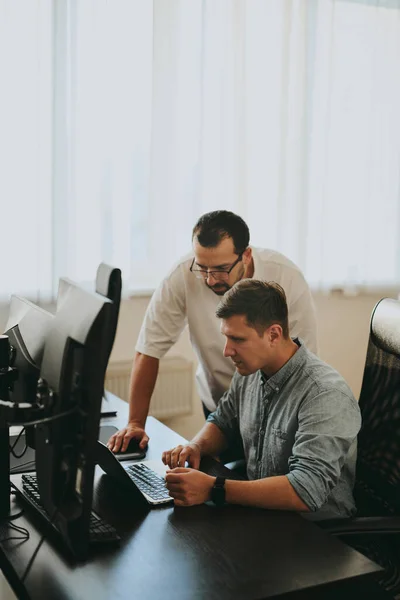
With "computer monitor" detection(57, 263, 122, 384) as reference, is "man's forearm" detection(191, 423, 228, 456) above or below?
below

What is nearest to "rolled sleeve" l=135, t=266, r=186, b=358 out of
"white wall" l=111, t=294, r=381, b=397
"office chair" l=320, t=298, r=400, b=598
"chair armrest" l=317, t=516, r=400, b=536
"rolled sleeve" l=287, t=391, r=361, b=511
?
"office chair" l=320, t=298, r=400, b=598

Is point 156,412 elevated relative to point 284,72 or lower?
lower

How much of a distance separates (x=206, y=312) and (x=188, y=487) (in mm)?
999

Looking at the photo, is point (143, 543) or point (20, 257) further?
point (20, 257)

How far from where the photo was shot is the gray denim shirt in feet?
5.78

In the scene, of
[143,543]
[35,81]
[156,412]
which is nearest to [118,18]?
[35,81]

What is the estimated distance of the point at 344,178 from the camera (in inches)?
159

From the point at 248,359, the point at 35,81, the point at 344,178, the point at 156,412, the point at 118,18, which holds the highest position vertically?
the point at 118,18

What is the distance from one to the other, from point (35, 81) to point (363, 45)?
5.82ft

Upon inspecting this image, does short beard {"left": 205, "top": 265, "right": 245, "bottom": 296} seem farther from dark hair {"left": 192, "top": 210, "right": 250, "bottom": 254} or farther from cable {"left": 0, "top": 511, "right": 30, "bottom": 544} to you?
cable {"left": 0, "top": 511, "right": 30, "bottom": 544}

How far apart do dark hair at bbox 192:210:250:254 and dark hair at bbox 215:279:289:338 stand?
456mm

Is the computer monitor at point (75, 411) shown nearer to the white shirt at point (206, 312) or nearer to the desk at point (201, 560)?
the desk at point (201, 560)

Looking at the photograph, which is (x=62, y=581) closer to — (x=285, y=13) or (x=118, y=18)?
(x=118, y=18)

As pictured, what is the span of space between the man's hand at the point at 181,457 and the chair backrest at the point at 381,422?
18.2 inches
